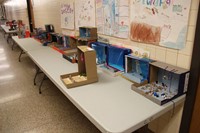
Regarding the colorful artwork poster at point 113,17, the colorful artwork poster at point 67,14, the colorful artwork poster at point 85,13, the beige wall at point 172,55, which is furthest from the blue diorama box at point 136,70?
the colorful artwork poster at point 67,14

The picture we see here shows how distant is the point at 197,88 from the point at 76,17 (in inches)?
92.6

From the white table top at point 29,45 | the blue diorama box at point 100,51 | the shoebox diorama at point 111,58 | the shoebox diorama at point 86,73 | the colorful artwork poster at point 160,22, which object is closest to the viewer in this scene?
the colorful artwork poster at point 160,22

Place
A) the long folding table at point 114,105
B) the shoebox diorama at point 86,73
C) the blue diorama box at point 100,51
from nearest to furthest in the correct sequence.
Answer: the long folding table at point 114,105 → the shoebox diorama at point 86,73 → the blue diorama box at point 100,51

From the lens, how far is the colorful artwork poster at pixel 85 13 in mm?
2529

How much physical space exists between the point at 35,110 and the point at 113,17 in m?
1.79

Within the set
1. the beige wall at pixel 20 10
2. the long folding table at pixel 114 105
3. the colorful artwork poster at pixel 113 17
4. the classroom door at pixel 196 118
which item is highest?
the beige wall at pixel 20 10

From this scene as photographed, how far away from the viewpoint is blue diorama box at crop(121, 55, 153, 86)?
5.26 feet

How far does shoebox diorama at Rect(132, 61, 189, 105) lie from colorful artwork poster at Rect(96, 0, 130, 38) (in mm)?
670

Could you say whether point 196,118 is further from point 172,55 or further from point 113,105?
point 113,105

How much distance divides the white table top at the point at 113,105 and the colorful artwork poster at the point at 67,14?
1699 millimetres

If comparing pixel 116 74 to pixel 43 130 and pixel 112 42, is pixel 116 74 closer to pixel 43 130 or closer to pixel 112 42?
pixel 112 42

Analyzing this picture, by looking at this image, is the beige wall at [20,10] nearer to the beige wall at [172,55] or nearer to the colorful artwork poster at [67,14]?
the colorful artwork poster at [67,14]

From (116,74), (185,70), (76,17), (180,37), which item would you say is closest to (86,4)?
(76,17)

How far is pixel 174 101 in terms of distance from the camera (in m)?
1.28
